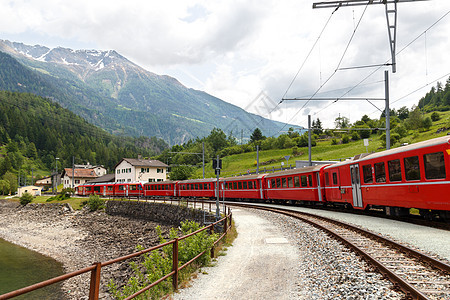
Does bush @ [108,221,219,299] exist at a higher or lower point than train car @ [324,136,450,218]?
lower

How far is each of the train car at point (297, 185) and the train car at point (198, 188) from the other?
9245 mm

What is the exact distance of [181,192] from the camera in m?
48.8

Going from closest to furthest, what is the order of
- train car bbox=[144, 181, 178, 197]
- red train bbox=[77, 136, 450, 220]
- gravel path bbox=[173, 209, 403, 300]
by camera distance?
gravel path bbox=[173, 209, 403, 300] < red train bbox=[77, 136, 450, 220] < train car bbox=[144, 181, 178, 197]

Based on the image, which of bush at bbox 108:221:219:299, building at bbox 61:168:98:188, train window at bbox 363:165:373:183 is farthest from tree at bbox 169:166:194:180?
building at bbox 61:168:98:188

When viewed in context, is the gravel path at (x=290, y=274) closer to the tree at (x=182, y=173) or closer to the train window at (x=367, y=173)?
the train window at (x=367, y=173)

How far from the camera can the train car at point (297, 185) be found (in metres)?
24.2

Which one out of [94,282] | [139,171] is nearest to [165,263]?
[94,282]

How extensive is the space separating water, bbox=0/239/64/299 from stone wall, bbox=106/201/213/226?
10.8m

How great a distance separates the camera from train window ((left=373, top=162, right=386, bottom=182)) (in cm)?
1583

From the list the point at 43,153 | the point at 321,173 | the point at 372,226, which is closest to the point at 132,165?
the point at 321,173

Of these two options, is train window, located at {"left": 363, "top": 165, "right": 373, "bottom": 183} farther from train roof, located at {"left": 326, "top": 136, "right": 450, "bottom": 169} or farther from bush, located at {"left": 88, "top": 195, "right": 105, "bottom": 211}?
bush, located at {"left": 88, "top": 195, "right": 105, "bottom": 211}

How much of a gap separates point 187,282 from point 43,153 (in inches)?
7539

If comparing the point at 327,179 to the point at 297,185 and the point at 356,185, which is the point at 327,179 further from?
A: the point at 297,185

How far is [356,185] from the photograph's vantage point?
18.6 meters
